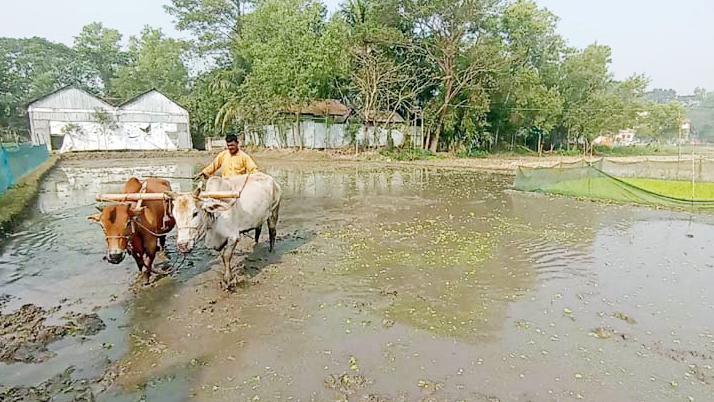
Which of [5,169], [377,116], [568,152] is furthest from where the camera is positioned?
[568,152]

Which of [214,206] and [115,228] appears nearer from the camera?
[115,228]

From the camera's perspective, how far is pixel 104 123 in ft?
130

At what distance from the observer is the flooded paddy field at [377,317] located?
175 inches

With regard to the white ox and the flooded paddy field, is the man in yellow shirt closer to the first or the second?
the white ox

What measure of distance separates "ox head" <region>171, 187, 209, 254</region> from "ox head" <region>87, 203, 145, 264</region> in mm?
667

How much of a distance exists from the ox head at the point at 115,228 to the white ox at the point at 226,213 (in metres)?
0.69

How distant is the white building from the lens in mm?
38031

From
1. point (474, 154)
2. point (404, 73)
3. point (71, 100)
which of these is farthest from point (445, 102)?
point (71, 100)

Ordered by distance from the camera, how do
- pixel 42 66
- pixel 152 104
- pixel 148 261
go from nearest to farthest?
pixel 148 261 < pixel 152 104 < pixel 42 66

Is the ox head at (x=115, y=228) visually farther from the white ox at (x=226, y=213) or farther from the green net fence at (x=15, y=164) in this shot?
the green net fence at (x=15, y=164)

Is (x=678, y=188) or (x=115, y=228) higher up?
(x=115, y=228)

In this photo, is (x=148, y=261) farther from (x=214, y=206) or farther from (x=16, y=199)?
(x=16, y=199)

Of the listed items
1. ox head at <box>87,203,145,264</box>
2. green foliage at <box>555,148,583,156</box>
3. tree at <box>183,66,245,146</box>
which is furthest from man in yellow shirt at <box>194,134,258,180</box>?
Result: green foliage at <box>555,148,583,156</box>

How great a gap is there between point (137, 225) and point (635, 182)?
65.0ft
